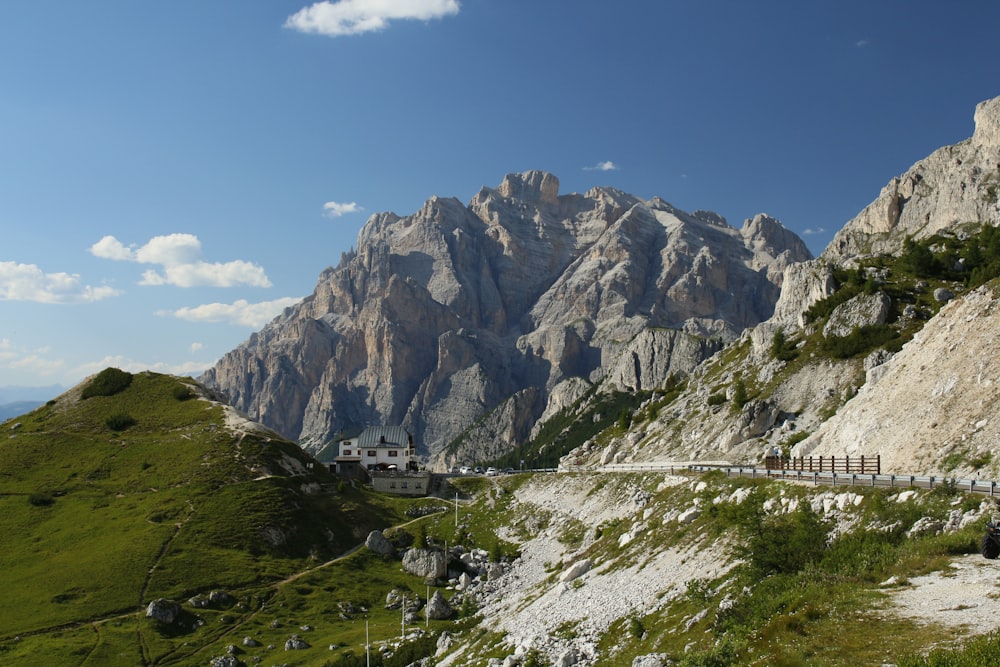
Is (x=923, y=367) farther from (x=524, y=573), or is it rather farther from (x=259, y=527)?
(x=259, y=527)

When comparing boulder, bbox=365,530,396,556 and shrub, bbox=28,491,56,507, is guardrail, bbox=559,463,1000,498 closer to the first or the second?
boulder, bbox=365,530,396,556

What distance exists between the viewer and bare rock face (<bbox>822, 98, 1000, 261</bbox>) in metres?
167

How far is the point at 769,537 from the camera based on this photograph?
32281 mm

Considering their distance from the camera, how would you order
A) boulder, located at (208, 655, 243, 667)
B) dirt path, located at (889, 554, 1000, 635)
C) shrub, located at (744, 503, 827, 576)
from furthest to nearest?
1. boulder, located at (208, 655, 243, 667)
2. shrub, located at (744, 503, 827, 576)
3. dirt path, located at (889, 554, 1000, 635)

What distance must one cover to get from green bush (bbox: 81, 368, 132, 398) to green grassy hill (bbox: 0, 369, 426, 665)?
0.33 m

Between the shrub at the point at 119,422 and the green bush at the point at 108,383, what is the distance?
13.5 m

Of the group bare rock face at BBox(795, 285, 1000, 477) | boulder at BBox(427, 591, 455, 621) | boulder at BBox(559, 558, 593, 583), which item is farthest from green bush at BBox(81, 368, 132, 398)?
bare rock face at BBox(795, 285, 1000, 477)

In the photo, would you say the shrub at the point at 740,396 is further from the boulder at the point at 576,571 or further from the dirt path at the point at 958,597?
the dirt path at the point at 958,597

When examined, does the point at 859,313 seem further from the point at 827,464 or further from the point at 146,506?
the point at 146,506

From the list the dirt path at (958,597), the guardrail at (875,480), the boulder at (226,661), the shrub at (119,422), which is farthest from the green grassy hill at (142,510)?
the dirt path at (958,597)

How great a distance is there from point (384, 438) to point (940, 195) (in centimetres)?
14943

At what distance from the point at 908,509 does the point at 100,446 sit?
121 m

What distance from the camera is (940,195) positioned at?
594 feet

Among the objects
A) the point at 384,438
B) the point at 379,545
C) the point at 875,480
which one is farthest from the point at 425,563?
the point at 384,438
